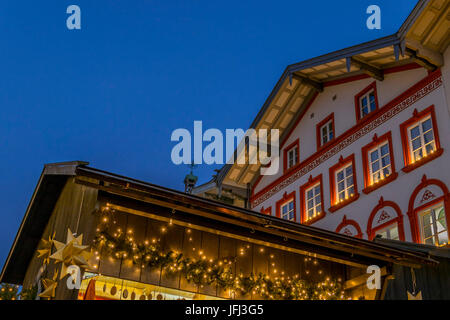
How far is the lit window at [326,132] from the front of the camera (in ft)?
59.5

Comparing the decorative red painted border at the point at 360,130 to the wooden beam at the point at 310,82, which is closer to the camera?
the decorative red painted border at the point at 360,130

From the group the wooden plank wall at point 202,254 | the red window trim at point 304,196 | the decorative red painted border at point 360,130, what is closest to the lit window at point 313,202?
the red window trim at point 304,196

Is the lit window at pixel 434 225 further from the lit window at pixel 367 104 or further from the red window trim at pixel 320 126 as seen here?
the red window trim at pixel 320 126

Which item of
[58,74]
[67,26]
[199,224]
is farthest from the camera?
[67,26]

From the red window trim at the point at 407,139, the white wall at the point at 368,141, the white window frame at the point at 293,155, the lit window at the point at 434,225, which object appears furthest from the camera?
the white window frame at the point at 293,155

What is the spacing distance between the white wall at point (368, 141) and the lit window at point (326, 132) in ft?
1.19

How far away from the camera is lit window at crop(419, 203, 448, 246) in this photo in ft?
41.8

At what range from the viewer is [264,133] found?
20719mm

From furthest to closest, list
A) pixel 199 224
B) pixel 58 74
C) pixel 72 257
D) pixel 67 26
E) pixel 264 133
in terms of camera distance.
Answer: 1. pixel 67 26
2. pixel 58 74
3. pixel 264 133
4. pixel 199 224
5. pixel 72 257

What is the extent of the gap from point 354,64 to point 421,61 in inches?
98.0

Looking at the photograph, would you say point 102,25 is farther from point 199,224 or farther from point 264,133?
point 199,224

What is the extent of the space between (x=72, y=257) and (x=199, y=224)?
2394 mm

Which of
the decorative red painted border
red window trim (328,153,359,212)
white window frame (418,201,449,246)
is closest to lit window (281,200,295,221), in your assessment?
the decorative red painted border
